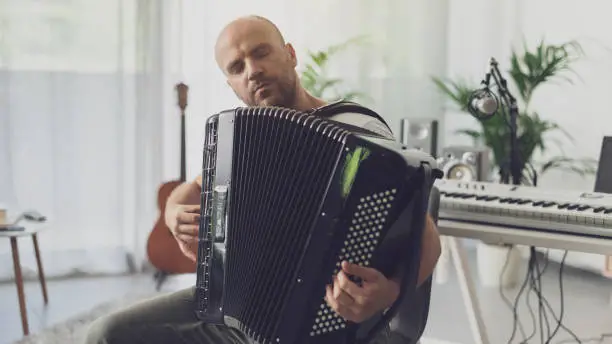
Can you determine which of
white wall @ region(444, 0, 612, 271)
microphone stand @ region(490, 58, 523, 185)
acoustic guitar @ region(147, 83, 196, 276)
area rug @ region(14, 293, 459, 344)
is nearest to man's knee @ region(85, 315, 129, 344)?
area rug @ region(14, 293, 459, 344)

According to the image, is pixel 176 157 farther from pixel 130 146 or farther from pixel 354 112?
pixel 354 112

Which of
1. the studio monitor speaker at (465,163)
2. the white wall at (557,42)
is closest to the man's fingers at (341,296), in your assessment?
the studio monitor speaker at (465,163)

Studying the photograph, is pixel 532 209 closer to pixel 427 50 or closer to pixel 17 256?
pixel 17 256

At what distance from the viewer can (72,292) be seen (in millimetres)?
3162

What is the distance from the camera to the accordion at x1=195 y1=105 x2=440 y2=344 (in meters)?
1.13

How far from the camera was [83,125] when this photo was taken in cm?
329

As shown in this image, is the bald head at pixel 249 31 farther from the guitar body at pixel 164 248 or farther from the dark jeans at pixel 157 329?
the guitar body at pixel 164 248

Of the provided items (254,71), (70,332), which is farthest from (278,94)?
(70,332)

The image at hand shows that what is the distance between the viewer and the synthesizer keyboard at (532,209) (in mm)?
1652

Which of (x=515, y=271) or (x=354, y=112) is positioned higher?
(x=354, y=112)

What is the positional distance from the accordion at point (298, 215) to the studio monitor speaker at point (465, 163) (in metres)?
1.26

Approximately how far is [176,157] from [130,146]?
0.72 feet

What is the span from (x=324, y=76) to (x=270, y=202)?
7.49 feet

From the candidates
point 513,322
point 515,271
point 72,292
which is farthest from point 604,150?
point 72,292
